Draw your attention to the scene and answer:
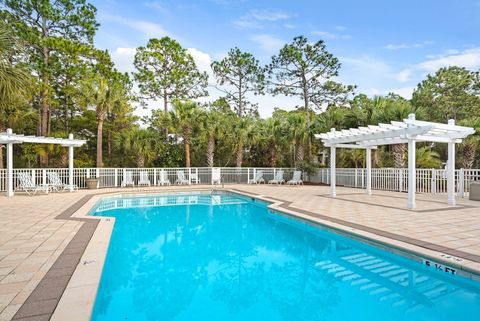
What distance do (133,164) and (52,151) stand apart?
183 inches

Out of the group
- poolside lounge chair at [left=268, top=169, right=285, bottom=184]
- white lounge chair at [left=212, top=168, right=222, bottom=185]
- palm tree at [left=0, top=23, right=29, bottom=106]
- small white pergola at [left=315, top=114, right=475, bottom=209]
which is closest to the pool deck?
small white pergola at [left=315, top=114, right=475, bottom=209]

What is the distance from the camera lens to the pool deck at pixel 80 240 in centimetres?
280

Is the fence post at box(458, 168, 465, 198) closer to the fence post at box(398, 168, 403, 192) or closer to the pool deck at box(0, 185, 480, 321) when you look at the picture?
the fence post at box(398, 168, 403, 192)

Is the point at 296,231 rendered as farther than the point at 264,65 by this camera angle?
No

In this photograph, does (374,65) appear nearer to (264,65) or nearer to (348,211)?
(264,65)

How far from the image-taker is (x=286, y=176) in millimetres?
19062

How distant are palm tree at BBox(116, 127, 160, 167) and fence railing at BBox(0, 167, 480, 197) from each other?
3.96 feet

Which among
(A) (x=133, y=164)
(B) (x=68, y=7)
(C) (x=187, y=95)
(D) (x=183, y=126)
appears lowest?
(A) (x=133, y=164)

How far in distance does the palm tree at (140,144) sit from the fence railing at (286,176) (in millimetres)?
1208

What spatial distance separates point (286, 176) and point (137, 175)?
900cm

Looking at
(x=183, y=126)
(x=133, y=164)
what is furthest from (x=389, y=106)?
(x=133, y=164)

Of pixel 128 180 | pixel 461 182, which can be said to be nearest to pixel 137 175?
pixel 128 180

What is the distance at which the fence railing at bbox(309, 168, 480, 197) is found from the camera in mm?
11023

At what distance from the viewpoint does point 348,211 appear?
7.85m
